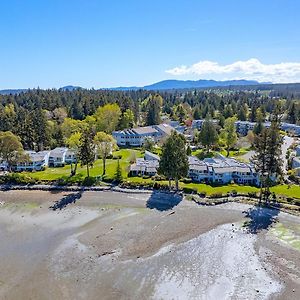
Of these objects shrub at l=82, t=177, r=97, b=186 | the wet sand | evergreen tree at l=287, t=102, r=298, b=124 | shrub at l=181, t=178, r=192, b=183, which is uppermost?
evergreen tree at l=287, t=102, r=298, b=124

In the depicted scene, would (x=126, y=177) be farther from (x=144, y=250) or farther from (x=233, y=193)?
(x=144, y=250)

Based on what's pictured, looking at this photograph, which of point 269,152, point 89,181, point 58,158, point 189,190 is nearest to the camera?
point 269,152

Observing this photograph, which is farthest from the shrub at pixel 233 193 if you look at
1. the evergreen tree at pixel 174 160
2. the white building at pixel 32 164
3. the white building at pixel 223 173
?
the white building at pixel 32 164

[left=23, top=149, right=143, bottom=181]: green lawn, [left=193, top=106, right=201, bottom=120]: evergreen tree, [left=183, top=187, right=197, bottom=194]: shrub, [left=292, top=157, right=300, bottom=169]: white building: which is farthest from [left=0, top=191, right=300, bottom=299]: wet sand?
[left=193, top=106, right=201, bottom=120]: evergreen tree

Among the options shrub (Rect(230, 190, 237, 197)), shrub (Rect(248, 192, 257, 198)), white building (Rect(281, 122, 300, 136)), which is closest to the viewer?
shrub (Rect(248, 192, 257, 198))

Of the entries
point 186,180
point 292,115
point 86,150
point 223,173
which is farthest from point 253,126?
point 86,150

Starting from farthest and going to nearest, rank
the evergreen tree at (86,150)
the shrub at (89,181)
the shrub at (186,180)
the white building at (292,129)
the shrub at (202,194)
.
A: the white building at (292,129) < the evergreen tree at (86,150) < the shrub at (186,180) < the shrub at (89,181) < the shrub at (202,194)

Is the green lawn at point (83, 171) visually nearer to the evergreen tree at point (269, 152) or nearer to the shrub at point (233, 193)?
the shrub at point (233, 193)

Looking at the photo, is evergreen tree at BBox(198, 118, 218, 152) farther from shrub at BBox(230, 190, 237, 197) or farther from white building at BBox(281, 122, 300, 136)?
white building at BBox(281, 122, 300, 136)

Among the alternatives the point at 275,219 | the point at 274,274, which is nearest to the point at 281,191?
the point at 275,219
